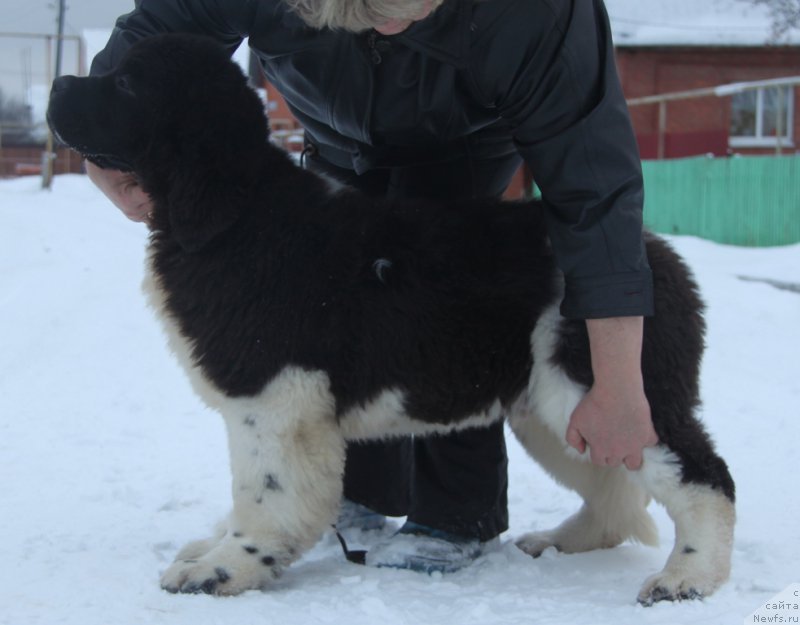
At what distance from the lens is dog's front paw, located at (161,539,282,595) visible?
281 centimetres

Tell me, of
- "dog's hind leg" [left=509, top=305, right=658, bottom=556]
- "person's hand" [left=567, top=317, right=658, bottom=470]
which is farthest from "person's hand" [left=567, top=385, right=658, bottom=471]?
"dog's hind leg" [left=509, top=305, right=658, bottom=556]

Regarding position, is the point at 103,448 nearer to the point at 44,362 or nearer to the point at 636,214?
the point at 44,362

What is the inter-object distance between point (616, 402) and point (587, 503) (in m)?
0.84

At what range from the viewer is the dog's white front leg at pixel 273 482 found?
283 cm

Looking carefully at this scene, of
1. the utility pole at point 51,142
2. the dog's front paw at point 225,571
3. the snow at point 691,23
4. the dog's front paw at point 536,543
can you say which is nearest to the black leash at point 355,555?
the dog's front paw at point 225,571

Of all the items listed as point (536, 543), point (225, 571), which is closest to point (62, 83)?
point (225, 571)

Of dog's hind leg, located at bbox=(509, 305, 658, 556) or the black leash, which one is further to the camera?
the black leash

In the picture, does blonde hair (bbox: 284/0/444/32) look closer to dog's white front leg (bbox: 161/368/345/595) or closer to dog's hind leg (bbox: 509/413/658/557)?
dog's white front leg (bbox: 161/368/345/595)

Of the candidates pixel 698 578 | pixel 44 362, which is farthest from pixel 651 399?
pixel 44 362

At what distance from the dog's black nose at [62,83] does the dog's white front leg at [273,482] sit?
1.14 metres

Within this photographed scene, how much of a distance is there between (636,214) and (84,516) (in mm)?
2263

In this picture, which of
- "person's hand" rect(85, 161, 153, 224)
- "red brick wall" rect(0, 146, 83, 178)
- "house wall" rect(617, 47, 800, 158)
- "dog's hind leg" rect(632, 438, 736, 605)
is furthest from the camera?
"red brick wall" rect(0, 146, 83, 178)

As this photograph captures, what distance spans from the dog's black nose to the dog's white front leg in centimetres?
114

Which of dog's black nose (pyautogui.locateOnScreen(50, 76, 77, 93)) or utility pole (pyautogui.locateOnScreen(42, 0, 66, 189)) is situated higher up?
utility pole (pyautogui.locateOnScreen(42, 0, 66, 189))
